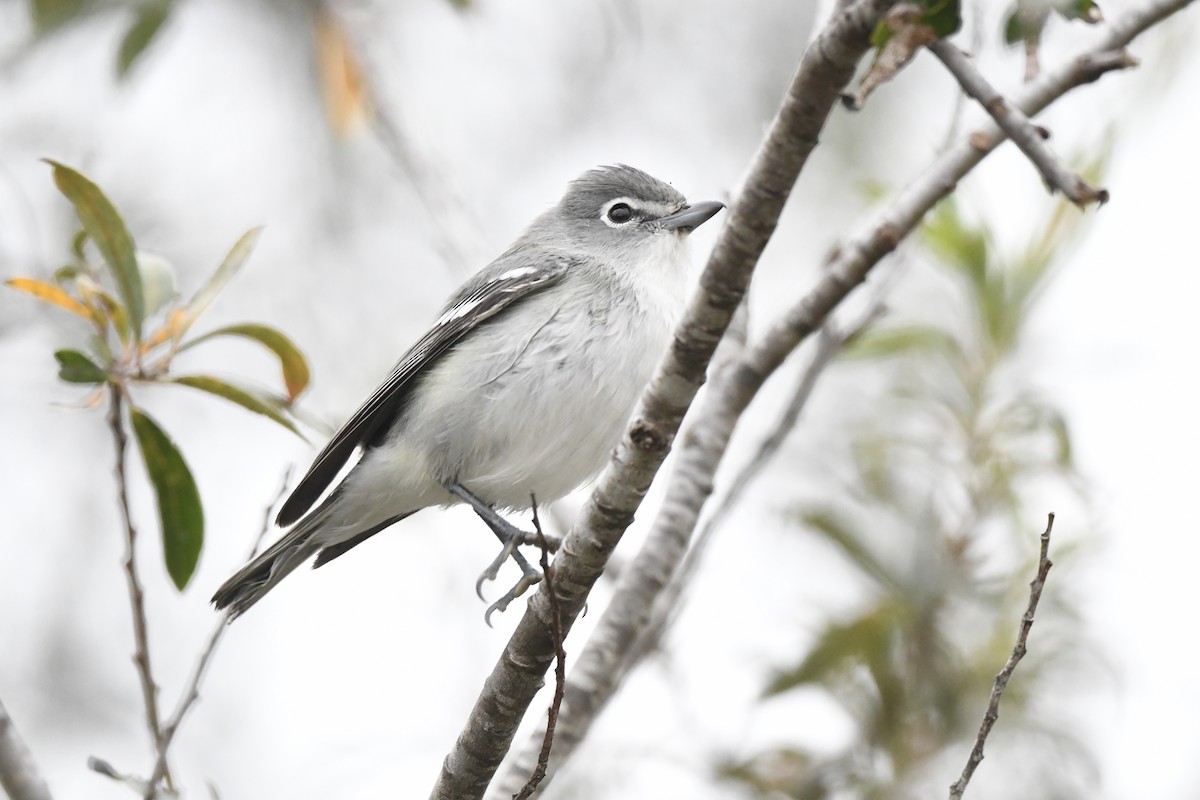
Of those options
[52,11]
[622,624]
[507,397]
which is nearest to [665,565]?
[622,624]

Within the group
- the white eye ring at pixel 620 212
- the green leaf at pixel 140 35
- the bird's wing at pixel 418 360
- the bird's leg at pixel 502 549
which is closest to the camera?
the bird's leg at pixel 502 549

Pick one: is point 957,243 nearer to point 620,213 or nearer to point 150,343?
point 620,213

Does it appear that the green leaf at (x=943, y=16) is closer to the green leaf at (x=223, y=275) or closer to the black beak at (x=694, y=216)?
the green leaf at (x=223, y=275)

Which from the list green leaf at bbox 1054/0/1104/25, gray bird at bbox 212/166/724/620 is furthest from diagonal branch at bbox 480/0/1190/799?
green leaf at bbox 1054/0/1104/25

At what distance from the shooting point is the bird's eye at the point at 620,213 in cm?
449

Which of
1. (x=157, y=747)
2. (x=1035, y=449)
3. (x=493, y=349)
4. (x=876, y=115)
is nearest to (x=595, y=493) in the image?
(x=157, y=747)

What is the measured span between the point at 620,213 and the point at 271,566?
176cm

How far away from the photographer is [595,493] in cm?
254

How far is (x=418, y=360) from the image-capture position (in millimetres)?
4059

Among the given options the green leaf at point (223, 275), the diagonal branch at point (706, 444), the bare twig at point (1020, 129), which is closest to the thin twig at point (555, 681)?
the diagonal branch at point (706, 444)

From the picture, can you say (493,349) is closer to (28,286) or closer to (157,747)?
(28,286)

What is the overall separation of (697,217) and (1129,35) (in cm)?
172

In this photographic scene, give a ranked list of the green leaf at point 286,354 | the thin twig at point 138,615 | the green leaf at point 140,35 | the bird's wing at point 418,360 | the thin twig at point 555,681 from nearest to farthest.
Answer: the thin twig at point 555,681 < the thin twig at point 138,615 < the green leaf at point 286,354 < the bird's wing at point 418,360 < the green leaf at point 140,35

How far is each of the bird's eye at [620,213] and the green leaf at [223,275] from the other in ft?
5.28
